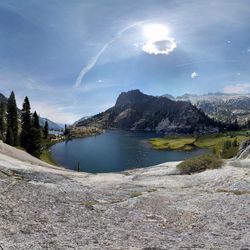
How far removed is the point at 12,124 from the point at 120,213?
419ft

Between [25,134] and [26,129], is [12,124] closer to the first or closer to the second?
[26,129]

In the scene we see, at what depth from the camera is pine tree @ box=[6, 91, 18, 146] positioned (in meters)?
137

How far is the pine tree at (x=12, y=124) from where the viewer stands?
137 m

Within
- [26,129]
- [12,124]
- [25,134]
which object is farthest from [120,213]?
[12,124]

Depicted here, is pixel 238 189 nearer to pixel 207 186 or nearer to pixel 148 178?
pixel 207 186

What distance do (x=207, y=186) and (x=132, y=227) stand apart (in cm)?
1798

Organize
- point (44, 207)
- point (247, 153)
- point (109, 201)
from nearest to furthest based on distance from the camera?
point (44, 207), point (109, 201), point (247, 153)

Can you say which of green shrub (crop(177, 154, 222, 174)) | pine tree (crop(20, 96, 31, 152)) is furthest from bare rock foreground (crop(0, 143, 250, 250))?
pine tree (crop(20, 96, 31, 152))

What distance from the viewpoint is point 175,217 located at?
2817cm

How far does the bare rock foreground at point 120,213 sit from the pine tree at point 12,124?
101252mm

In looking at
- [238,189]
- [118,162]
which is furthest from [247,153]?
[118,162]

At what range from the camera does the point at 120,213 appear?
93.8 feet

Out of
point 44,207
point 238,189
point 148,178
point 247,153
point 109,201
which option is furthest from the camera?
point 247,153

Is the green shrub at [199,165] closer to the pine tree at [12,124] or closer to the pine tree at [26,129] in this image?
the pine tree at [26,129]
